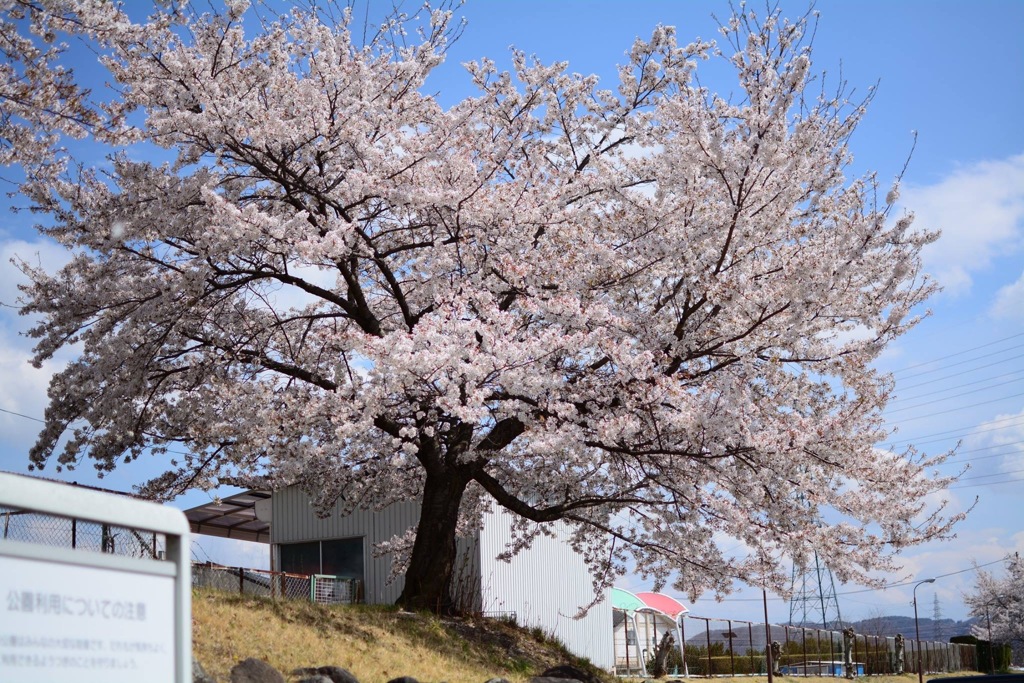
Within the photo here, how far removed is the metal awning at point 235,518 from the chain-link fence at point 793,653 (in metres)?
12.4

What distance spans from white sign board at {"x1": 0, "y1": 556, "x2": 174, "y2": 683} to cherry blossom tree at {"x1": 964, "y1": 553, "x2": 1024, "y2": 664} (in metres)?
64.1

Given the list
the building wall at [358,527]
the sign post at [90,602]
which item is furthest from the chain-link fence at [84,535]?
the building wall at [358,527]

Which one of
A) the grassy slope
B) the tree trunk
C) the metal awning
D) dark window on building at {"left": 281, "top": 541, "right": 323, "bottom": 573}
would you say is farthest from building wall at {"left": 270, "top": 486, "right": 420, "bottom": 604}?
the grassy slope

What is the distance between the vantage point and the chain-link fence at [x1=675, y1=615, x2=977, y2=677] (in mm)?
27516

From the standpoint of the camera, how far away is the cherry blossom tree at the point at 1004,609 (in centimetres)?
5897

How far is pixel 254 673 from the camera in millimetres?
10281

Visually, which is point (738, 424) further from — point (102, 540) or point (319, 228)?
point (102, 540)

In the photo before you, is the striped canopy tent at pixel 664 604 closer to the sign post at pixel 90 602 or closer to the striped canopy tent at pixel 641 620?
the striped canopy tent at pixel 641 620

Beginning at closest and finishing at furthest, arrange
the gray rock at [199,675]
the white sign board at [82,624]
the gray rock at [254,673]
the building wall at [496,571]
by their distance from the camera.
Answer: the white sign board at [82,624], the gray rock at [199,675], the gray rock at [254,673], the building wall at [496,571]

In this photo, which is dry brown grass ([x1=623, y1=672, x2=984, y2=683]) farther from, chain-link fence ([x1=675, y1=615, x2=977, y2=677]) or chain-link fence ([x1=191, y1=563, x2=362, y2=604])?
chain-link fence ([x1=191, y1=563, x2=362, y2=604])

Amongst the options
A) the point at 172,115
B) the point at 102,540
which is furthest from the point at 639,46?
the point at 102,540

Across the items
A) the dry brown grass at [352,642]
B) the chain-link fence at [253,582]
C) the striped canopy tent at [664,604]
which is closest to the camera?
the dry brown grass at [352,642]

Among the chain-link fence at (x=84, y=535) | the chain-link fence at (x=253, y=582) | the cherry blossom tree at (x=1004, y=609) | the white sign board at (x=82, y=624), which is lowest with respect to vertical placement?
the cherry blossom tree at (x=1004, y=609)

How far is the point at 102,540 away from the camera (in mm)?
10203
